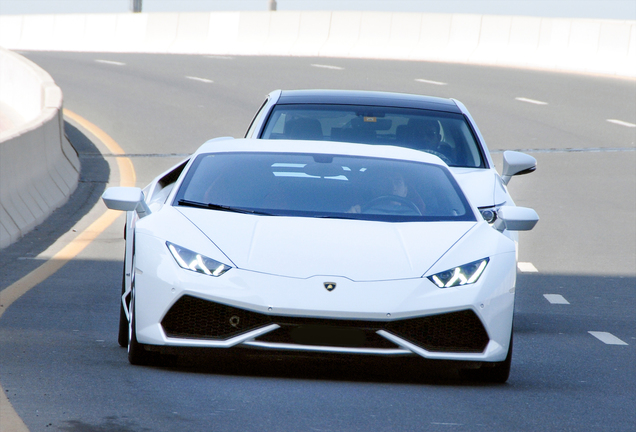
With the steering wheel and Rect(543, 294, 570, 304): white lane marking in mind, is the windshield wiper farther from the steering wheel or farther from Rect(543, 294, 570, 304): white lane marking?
Rect(543, 294, 570, 304): white lane marking

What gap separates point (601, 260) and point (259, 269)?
6767 mm

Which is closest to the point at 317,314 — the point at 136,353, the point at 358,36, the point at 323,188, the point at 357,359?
the point at 357,359

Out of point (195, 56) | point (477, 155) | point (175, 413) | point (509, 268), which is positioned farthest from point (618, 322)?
point (195, 56)

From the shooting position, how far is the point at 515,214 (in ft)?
21.5

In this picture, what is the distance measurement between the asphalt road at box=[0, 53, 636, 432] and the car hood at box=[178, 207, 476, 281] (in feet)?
1.67

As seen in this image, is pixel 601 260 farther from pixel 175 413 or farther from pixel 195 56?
pixel 195 56

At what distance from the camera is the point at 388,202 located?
21.2ft

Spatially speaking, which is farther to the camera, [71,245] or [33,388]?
[71,245]

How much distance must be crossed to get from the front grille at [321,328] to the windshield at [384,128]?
3537 millimetres

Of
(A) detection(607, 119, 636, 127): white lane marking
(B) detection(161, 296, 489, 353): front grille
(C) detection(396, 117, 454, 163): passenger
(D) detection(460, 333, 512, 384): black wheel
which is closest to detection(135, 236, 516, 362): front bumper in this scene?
(B) detection(161, 296, 489, 353): front grille

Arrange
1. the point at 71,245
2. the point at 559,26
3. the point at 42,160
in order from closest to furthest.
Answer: the point at 71,245 < the point at 42,160 < the point at 559,26

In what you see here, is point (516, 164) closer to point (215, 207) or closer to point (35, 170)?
point (215, 207)

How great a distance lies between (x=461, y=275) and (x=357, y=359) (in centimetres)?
65

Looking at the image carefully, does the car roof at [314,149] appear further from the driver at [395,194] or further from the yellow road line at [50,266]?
the yellow road line at [50,266]
